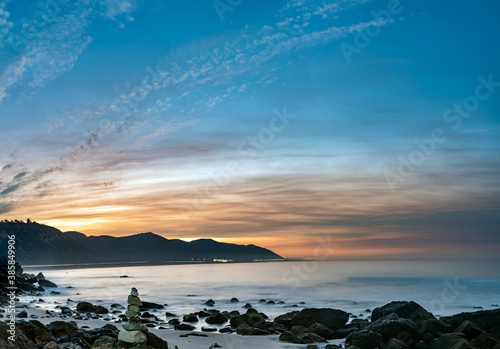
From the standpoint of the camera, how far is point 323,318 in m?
25.9

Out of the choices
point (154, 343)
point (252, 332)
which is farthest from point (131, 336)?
point (252, 332)

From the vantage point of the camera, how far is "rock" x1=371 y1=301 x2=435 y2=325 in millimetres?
25516

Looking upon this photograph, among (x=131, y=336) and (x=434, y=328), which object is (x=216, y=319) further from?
(x=131, y=336)

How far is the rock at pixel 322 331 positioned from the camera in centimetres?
2352

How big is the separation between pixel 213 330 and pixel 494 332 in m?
15.2

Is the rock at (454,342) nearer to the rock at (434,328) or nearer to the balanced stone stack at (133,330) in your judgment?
the rock at (434,328)

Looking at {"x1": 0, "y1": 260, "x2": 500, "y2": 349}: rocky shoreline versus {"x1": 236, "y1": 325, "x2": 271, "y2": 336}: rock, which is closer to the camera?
{"x1": 0, "y1": 260, "x2": 500, "y2": 349}: rocky shoreline

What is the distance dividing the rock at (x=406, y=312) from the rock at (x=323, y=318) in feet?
8.11

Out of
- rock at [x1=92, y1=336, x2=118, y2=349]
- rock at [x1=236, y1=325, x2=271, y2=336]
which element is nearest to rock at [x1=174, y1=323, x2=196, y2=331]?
rock at [x1=236, y1=325, x2=271, y2=336]

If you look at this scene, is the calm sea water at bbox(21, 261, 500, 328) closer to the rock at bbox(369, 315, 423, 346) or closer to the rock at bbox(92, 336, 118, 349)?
the rock at bbox(369, 315, 423, 346)

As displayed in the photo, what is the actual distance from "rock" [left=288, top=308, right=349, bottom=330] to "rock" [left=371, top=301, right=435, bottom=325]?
247cm

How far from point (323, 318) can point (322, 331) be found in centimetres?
226

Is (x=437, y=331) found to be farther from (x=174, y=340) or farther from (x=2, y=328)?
(x=2, y=328)

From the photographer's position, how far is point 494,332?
21.9m
